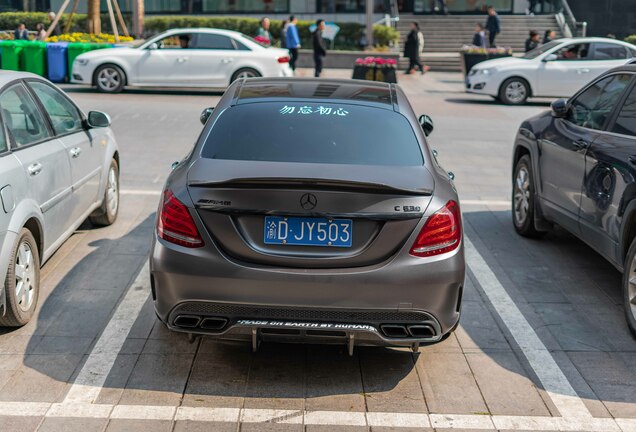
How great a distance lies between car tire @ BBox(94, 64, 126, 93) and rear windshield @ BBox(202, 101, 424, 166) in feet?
52.5

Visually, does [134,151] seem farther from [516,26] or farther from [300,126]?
[516,26]

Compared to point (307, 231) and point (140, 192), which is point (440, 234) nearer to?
point (307, 231)

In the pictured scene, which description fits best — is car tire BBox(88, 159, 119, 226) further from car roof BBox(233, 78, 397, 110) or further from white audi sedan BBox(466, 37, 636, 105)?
white audi sedan BBox(466, 37, 636, 105)

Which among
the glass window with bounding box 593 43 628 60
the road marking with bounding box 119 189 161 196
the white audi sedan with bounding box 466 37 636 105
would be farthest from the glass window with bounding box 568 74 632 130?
the glass window with bounding box 593 43 628 60

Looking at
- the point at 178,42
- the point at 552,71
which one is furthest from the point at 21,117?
the point at 552,71

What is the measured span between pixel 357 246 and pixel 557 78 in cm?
1784

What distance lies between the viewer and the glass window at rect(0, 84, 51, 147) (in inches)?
241

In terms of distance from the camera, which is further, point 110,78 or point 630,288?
point 110,78

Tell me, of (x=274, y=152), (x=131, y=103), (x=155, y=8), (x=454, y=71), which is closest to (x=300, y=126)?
(x=274, y=152)

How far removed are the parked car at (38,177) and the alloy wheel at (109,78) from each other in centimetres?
1323

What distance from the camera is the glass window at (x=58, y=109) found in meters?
7.05

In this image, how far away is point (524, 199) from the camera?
8.55 m

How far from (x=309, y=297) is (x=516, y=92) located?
17746 millimetres

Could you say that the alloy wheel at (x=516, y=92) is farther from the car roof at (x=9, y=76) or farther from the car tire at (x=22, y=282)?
the car tire at (x=22, y=282)
